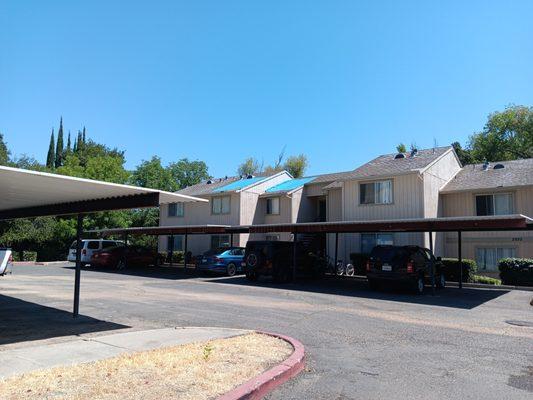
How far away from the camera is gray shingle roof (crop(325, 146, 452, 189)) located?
1040 inches

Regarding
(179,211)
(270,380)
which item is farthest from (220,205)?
(270,380)

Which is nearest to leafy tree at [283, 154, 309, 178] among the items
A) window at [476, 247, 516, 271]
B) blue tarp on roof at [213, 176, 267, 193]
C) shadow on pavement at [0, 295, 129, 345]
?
blue tarp on roof at [213, 176, 267, 193]

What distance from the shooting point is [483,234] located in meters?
25.7

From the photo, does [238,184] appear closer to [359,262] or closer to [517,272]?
[359,262]

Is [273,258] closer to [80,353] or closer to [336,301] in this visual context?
[336,301]

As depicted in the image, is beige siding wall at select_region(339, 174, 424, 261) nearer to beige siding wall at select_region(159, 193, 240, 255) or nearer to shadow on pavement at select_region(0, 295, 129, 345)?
beige siding wall at select_region(159, 193, 240, 255)

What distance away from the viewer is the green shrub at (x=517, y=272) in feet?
69.2

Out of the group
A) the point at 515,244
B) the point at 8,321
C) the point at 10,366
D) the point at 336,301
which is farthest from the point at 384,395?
the point at 515,244

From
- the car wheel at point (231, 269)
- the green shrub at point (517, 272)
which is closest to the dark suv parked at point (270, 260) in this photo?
the car wheel at point (231, 269)

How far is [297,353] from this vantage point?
7512 millimetres

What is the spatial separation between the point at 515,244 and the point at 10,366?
78.8 ft

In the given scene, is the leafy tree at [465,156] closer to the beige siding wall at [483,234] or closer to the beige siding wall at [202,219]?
the beige siding wall at [483,234]

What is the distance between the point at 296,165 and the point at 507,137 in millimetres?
24952

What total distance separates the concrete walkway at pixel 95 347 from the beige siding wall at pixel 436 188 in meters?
18.7
